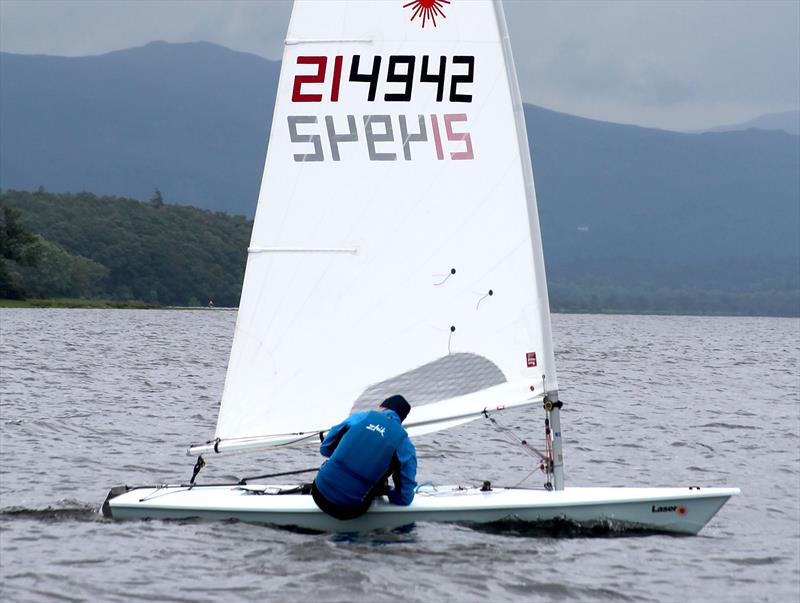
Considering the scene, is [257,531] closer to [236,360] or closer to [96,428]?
[236,360]

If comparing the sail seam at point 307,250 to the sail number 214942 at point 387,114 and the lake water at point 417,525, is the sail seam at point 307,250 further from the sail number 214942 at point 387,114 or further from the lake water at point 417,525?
the lake water at point 417,525

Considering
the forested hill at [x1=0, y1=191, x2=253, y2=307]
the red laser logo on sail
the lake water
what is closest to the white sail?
the red laser logo on sail

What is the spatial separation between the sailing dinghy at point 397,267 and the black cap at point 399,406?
2.09ft

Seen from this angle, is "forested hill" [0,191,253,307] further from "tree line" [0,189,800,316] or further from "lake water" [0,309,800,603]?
"lake water" [0,309,800,603]

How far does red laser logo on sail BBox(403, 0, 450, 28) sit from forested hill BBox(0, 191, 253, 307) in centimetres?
9472

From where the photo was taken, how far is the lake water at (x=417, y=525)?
10.4 metres

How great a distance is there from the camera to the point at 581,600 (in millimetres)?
10227

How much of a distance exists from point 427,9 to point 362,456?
4.08 meters

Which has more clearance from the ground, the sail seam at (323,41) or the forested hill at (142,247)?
the forested hill at (142,247)

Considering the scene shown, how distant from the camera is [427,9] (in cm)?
1170

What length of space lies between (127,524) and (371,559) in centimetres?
263

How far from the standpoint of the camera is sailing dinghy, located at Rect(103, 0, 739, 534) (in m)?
11.7

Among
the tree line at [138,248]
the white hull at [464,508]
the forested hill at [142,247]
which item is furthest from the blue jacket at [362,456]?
the forested hill at [142,247]

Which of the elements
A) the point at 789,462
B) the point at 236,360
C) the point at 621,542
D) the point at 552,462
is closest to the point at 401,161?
the point at 236,360
